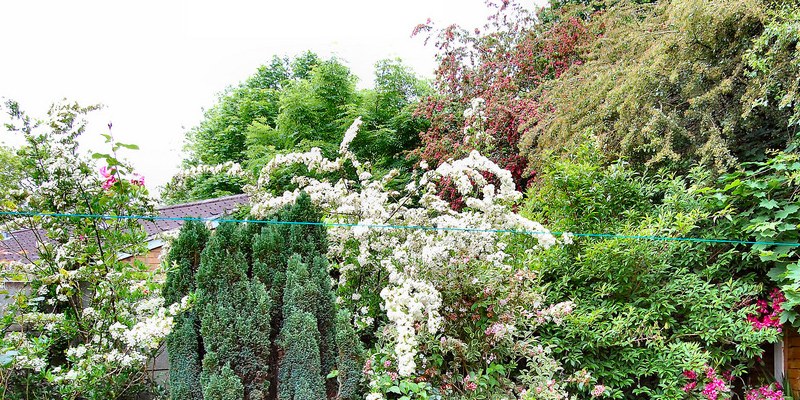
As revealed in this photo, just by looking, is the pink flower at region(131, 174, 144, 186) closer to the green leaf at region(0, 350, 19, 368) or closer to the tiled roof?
the green leaf at region(0, 350, 19, 368)

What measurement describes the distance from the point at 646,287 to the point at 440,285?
51.5 inches

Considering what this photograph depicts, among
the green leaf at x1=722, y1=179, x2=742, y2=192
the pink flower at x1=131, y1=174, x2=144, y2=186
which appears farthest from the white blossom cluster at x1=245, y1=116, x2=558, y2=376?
the green leaf at x1=722, y1=179, x2=742, y2=192

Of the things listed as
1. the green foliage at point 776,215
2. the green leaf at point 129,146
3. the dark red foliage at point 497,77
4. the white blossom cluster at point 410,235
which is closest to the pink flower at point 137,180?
the green leaf at point 129,146

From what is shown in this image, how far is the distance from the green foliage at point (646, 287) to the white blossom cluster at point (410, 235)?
445 millimetres

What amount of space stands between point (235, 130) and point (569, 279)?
9.24 meters

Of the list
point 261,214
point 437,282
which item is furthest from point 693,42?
point 261,214

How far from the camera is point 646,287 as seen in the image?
2662 mm

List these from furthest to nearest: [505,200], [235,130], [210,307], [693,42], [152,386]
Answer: [235,130]
[693,42]
[505,200]
[152,386]
[210,307]

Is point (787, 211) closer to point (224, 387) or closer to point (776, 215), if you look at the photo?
point (776, 215)

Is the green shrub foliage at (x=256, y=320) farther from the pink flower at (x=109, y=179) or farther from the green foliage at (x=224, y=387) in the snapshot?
the pink flower at (x=109, y=179)

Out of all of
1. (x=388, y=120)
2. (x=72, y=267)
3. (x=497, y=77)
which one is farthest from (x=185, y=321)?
(x=388, y=120)

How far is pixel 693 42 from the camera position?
10.2 ft

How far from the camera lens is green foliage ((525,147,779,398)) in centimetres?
245

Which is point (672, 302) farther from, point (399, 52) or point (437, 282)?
point (399, 52)
